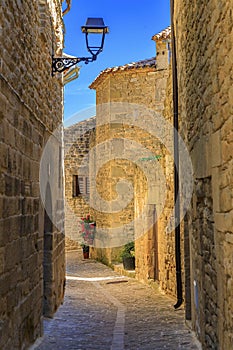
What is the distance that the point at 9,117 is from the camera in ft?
13.1

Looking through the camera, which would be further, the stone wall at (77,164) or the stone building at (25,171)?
the stone wall at (77,164)

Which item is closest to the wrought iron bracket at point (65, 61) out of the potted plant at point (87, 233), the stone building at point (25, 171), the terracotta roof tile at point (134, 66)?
the stone building at point (25, 171)

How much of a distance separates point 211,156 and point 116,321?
392 centimetres

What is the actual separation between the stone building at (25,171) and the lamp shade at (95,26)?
59 cm

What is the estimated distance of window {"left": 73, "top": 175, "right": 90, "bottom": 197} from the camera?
1980cm

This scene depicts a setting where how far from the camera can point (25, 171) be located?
475 centimetres

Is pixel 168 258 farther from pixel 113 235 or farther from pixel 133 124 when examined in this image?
pixel 133 124

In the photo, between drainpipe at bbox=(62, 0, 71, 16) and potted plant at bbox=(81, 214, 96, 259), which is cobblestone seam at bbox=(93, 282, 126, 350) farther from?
potted plant at bbox=(81, 214, 96, 259)

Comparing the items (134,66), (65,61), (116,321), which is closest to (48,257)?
(116,321)

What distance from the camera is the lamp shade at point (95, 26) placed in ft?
21.6

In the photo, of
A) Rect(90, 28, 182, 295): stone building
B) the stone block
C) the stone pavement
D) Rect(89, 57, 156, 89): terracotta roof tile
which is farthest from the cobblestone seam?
Rect(89, 57, 156, 89): terracotta roof tile

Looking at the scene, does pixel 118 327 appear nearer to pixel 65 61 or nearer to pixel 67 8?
pixel 65 61

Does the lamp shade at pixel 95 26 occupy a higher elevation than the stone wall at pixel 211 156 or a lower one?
higher

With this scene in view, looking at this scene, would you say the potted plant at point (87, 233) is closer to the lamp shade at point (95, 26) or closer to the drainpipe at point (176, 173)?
the drainpipe at point (176, 173)
